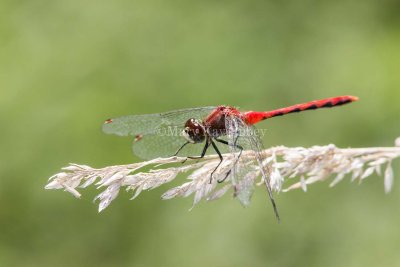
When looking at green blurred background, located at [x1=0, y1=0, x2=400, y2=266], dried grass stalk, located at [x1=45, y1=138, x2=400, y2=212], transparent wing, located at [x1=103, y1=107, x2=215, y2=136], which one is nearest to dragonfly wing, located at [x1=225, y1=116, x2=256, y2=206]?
dried grass stalk, located at [x1=45, y1=138, x2=400, y2=212]

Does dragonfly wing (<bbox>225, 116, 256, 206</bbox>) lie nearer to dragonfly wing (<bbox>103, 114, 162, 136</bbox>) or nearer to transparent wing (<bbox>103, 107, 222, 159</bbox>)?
transparent wing (<bbox>103, 107, 222, 159</bbox>)

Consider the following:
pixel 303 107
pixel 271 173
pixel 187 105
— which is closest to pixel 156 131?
pixel 303 107

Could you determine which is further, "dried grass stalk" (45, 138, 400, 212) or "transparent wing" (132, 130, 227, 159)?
"transparent wing" (132, 130, 227, 159)

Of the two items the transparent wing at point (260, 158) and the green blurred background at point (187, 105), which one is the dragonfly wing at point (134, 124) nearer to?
the transparent wing at point (260, 158)

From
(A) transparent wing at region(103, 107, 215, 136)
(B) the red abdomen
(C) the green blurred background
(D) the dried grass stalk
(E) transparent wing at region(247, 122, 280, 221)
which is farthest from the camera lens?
(C) the green blurred background

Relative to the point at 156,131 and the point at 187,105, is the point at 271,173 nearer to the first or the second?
the point at 156,131

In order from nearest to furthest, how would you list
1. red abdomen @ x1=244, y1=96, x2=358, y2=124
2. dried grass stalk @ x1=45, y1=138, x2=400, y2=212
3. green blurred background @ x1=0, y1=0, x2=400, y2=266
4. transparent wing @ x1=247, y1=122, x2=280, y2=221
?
1. dried grass stalk @ x1=45, y1=138, x2=400, y2=212
2. transparent wing @ x1=247, y1=122, x2=280, y2=221
3. red abdomen @ x1=244, y1=96, x2=358, y2=124
4. green blurred background @ x1=0, y1=0, x2=400, y2=266

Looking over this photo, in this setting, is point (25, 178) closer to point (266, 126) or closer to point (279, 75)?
point (266, 126)
